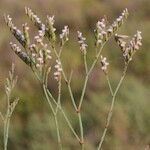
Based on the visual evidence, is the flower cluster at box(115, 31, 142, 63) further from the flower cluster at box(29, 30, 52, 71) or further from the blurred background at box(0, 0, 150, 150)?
the blurred background at box(0, 0, 150, 150)

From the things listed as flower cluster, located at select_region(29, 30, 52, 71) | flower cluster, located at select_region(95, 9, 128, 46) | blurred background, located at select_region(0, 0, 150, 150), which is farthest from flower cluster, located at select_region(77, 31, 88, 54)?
blurred background, located at select_region(0, 0, 150, 150)

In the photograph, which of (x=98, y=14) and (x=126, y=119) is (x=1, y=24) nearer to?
(x=98, y=14)

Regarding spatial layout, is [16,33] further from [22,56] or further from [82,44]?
[82,44]

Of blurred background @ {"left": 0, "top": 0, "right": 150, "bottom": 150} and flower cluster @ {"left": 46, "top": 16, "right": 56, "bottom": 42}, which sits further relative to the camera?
blurred background @ {"left": 0, "top": 0, "right": 150, "bottom": 150}

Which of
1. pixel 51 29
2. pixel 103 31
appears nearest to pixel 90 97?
pixel 103 31

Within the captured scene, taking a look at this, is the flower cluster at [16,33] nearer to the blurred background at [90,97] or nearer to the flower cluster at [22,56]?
the flower cluster at [22,56]

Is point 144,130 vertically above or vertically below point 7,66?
below

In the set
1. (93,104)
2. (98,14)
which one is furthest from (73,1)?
(93,104)

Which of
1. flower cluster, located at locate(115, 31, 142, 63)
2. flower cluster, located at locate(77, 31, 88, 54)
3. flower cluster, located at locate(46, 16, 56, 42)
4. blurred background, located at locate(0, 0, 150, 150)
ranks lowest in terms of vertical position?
flower cluster, located at locate(115, 31, 142, 63)

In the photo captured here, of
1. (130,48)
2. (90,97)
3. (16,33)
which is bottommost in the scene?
(130,48)
